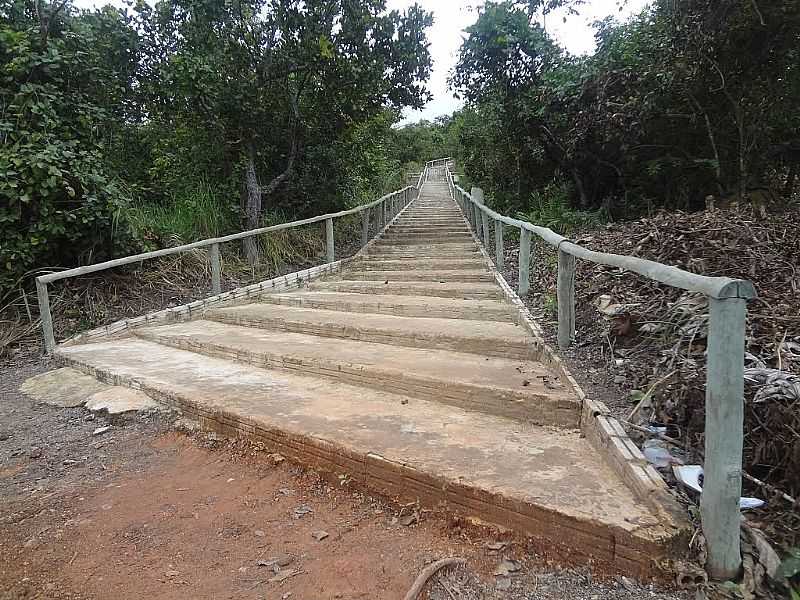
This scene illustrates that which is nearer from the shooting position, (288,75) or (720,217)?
(720,217)

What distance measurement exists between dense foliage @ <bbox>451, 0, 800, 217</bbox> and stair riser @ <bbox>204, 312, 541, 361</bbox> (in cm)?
515

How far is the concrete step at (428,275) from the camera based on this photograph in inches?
236

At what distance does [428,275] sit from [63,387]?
385cm

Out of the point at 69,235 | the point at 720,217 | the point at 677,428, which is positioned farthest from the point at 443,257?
the point at 677,428

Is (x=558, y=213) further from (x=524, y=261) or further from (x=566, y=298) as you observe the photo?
(x=566, y=298)

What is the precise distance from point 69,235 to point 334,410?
165 inches

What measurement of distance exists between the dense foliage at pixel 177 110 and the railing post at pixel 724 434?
5.63m

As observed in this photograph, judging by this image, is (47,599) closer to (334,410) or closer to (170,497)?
(170,497)

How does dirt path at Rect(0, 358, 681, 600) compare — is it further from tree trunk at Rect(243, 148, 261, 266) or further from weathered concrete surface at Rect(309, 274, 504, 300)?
tree trunk at Rect(243, 148, 261, 266)

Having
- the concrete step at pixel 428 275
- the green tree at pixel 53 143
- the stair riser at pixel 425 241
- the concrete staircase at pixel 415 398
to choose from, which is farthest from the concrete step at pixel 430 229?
the green tree at pixel 53 143

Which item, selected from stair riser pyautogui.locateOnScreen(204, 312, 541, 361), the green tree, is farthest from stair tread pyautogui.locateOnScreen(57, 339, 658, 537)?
the green tree

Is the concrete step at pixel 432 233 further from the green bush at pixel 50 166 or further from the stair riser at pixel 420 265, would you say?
the green bush at pixel 50 166

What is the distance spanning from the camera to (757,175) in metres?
7.53

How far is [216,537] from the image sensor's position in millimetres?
1942
